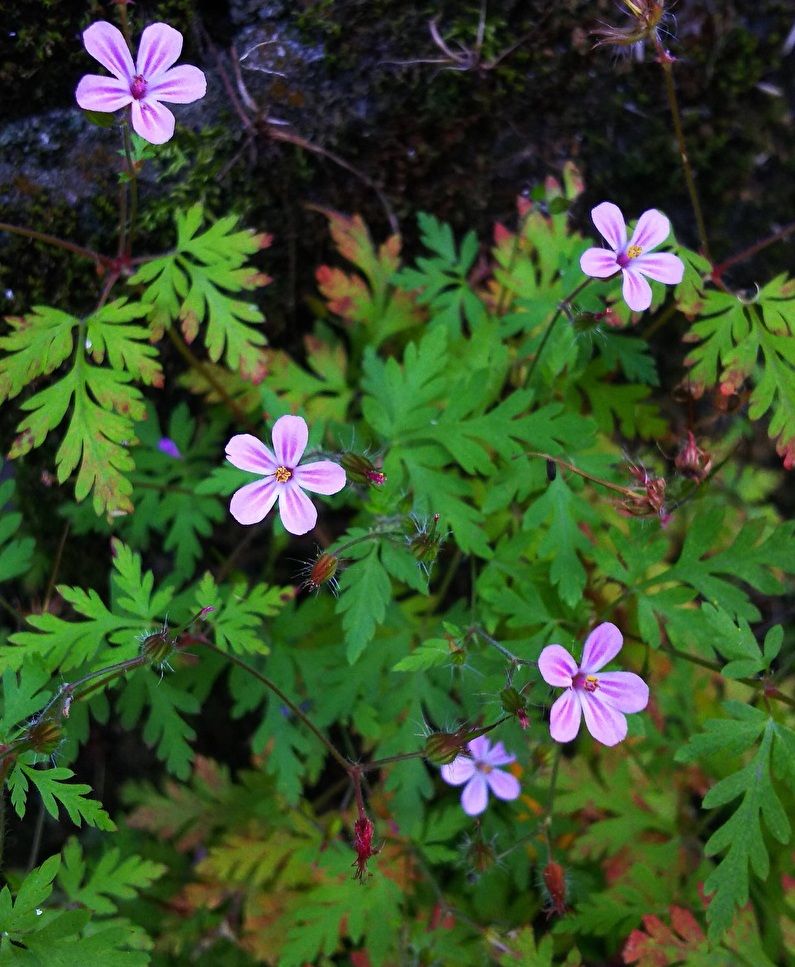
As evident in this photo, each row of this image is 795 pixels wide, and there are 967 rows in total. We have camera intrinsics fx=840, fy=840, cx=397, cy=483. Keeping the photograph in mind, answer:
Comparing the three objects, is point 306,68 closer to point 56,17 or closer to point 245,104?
point 245,104

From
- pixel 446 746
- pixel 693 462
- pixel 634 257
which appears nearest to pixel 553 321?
pixel 634 257

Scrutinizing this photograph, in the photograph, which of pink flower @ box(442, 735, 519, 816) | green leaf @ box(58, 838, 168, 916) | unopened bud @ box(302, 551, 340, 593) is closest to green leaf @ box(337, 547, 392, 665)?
unopened bud @ box(302, 551, 340, 593)

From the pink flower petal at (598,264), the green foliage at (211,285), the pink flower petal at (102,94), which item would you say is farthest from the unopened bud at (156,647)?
the pink flower petal at (598,264)

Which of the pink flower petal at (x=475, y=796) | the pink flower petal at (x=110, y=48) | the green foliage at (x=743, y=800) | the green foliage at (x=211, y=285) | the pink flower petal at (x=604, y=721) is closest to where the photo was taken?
the pink flower petal at (x=110, y=48)

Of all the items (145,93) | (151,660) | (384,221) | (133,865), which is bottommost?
(133,865)

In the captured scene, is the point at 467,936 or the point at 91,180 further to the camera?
the point at 467,936

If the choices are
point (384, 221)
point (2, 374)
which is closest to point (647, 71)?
point (384, 221)

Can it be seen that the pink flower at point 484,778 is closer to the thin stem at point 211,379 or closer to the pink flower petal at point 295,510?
the pink flower petal at point 295,510
